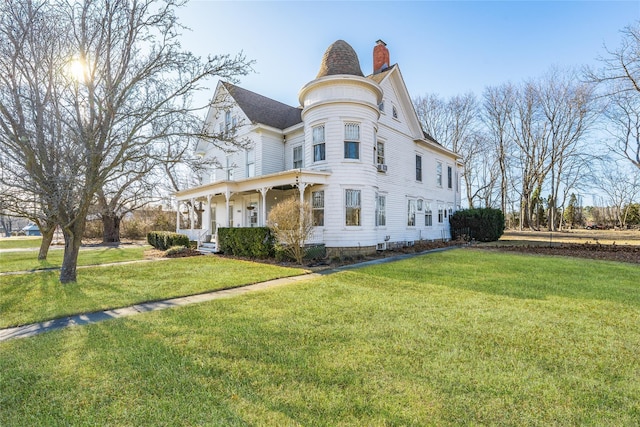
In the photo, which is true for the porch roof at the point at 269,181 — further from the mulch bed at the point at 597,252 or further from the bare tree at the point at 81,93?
the mulch bed at the point at 597,252

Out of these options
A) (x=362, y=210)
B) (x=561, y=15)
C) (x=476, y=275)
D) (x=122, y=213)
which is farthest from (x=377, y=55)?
(x=122, y=213)

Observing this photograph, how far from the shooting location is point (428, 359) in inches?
138

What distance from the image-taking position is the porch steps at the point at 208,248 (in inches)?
622

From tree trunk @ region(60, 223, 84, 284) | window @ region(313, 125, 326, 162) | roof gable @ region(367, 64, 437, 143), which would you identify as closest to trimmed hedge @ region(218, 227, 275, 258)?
window @ region(313, 125, 326, 162)

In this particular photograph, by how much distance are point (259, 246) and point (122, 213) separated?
20147 mm

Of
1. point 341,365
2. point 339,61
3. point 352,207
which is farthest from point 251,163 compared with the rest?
point 341,365

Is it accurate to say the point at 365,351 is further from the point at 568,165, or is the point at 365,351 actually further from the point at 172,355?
the point at 568,165

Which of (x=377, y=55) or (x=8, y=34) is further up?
(x=377, y=55)

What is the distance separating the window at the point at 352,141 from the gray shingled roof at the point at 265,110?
517 centimetres

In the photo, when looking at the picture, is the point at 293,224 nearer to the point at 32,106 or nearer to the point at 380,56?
the point at 32,106

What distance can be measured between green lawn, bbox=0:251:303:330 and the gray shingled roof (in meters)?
9.42

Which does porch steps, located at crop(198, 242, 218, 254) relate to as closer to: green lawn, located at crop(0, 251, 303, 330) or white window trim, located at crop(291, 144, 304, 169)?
green lawn, located at crop(0, 251, 303, 330)

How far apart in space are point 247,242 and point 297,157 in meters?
5.59

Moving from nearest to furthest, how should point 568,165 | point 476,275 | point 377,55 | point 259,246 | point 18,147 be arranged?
1. point 18,147
2. point 476,275
3. point 259,246
4. point 377,55
5. point 568,165
